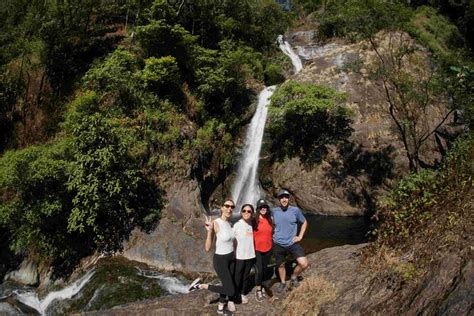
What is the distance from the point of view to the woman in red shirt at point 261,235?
6.54 m

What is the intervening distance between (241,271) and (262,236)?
2.13 feet

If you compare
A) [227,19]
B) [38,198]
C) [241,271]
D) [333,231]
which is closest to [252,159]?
[333,231]

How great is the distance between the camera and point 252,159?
2138 cm

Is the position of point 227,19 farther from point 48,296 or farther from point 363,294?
point 363,294

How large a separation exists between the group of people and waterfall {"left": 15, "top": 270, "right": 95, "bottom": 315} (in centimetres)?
751

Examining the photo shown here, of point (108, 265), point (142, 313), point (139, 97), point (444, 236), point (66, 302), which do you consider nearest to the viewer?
point (444, 236)

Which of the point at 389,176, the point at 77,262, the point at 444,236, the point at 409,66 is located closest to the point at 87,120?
the point at 77,262

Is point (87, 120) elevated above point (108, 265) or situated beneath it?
elevated above

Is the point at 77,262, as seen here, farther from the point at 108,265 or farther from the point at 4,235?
the point at 4,235

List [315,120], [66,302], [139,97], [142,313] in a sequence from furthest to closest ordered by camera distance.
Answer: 1. [315,120]
2. [139,97]
3. [66,302]
4. [142,313]

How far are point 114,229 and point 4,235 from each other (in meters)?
4.29

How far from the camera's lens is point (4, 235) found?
1489cm

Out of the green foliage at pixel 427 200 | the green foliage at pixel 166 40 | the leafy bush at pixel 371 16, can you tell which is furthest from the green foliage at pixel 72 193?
the leafy bush at pixel 371 16

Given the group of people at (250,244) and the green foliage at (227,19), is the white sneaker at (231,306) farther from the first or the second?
the green foliage at (227,19)
